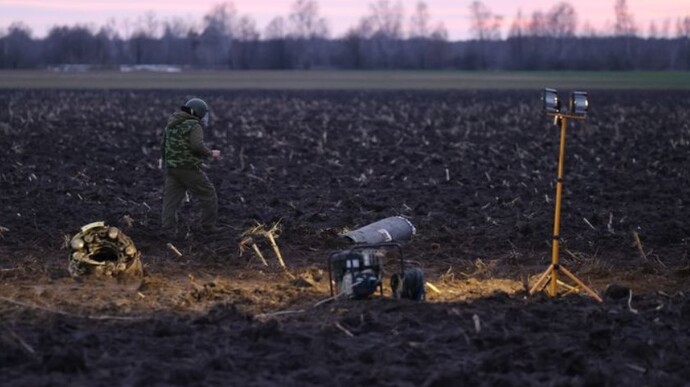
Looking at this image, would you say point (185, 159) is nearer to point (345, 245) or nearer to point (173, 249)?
point (173, 249)

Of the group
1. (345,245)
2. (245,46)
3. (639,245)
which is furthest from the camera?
(245,46)

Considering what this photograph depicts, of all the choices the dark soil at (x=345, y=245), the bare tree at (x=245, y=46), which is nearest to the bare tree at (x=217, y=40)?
the bare tree at (x=245, y=46)

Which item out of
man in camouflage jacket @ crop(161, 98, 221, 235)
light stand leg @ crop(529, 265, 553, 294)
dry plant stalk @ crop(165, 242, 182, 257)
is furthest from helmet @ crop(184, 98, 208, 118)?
light stand leg @ crop(529, 265, 553, 294)

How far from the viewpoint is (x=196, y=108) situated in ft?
50.6

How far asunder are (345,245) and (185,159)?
2279mm

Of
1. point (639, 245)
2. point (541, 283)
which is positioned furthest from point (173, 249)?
point (639, 245)

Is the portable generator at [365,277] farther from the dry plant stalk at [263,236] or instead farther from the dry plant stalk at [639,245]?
the dry plant stalk at [639,245]

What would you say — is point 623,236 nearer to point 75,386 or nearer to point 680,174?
point 680,174

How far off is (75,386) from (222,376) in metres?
0.98

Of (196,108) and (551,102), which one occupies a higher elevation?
(551,102)

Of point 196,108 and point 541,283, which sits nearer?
point 541,283

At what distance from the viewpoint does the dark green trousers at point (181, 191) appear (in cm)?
1555

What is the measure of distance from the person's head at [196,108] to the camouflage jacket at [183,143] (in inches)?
2.0

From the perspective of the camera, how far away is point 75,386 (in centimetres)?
824
